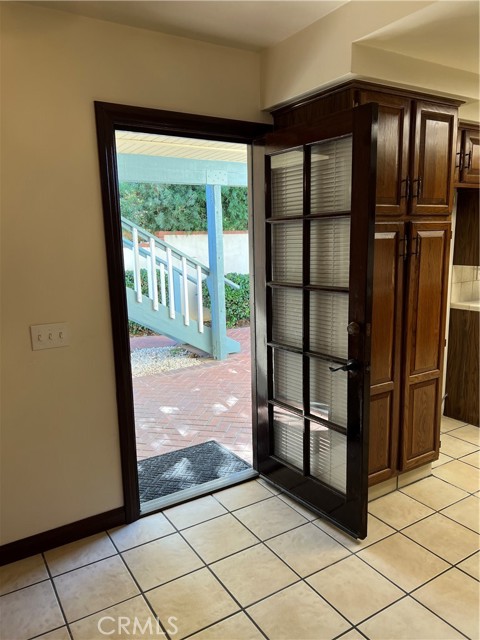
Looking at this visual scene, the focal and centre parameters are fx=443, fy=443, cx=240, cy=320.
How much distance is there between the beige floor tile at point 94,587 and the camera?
191 centimetres

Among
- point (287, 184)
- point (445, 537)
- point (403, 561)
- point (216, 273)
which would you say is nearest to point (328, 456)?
point (403, 561)

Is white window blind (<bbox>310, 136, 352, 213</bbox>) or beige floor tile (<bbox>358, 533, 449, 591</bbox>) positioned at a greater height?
white window blind (<bbox>310, 136, 352, 213</bbox>)

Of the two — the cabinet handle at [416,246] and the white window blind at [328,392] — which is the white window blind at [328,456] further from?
the cabinet handle at [416,246]

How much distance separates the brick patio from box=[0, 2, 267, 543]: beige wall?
3.68ft

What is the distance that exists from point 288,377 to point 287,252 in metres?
0.75

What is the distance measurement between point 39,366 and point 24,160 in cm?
96

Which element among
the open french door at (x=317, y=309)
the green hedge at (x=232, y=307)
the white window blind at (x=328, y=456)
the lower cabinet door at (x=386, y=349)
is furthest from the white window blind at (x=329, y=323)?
the green hedge at (x=232, y=307)

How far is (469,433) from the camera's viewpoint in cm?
350

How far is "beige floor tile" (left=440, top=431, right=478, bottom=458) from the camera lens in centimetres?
319

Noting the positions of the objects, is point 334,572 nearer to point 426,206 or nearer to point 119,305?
point 119,305

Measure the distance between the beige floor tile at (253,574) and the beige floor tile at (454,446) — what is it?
5.60 ft

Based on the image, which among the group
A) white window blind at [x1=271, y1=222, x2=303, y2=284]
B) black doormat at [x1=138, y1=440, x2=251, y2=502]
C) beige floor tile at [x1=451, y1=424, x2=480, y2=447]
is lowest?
black doormat at [x1=138, y1=440, x2=251, y2=502]

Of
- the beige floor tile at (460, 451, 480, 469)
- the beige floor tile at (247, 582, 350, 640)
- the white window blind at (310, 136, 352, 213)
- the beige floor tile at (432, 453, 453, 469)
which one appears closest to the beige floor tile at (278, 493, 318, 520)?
the beige floor tile at (247, 582, 350, 640)

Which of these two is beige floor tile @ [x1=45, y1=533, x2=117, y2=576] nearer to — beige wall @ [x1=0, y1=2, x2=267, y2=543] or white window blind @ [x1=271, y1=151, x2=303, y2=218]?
beige wall @ [x1=0, y1=2, x2=267, y2=543]
